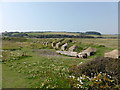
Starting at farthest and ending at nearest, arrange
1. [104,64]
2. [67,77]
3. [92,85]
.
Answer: [104,64], [67,77], [92,85]

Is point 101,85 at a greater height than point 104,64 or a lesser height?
lesser

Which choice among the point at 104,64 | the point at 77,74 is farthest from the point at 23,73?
the point at 104,64

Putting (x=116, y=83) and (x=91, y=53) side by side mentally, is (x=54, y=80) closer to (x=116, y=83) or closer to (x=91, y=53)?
(x=116, y=83)

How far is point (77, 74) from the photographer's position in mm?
15000

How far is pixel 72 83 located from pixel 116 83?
366 cm

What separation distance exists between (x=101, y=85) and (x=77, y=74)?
10.8ft

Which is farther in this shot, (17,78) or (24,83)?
(17,78)

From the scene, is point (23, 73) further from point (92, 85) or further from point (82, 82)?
point (92, 85)

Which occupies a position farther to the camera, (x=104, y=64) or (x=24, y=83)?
(x=104, y=64)

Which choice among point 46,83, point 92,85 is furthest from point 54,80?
point 92,85

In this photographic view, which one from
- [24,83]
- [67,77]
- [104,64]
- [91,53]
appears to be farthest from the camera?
[91,53]

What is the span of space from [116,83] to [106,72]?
7.33ft

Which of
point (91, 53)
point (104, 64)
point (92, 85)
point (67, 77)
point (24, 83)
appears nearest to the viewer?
point (92, 85)

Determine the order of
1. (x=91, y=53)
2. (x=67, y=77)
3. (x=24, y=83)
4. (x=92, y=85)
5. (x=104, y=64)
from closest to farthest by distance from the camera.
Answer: (x=92, y=85)
(x=24, y=83)
(x=67, y=77)
(x=104, y=64)
(x=91, y=53)
